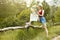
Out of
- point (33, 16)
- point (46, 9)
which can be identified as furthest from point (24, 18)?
point (46, 9)

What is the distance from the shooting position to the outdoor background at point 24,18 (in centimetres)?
155

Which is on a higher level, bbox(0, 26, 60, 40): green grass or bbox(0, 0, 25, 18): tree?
bbox(0, 0, 25, 18): tree

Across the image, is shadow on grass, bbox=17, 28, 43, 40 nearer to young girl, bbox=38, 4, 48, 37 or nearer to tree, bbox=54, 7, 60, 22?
young girl, bbox=38, 4, 48, 37

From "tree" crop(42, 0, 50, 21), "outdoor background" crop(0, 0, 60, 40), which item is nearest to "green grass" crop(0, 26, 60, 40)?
"outdoor background" crop(0, 0, 60, 40)

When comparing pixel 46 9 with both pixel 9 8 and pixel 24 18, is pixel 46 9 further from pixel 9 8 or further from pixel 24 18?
pixel 9 8

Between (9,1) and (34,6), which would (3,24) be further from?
(34,6)

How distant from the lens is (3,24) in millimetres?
1548

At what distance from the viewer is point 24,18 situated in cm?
159

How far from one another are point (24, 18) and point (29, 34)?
15cm

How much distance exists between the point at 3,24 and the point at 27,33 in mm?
227

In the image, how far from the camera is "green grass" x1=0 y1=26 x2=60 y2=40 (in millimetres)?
1542

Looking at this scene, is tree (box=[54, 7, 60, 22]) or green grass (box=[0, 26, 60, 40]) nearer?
green grass (box=[0, 26, 60, 40])

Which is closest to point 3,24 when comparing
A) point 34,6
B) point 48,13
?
point 34,6

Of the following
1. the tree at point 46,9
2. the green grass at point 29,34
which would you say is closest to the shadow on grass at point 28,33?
the green grass at point 29,34
